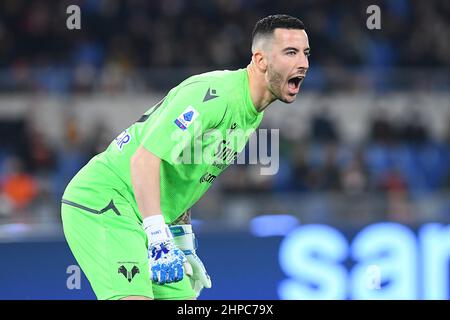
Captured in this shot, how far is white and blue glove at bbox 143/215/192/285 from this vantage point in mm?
4930

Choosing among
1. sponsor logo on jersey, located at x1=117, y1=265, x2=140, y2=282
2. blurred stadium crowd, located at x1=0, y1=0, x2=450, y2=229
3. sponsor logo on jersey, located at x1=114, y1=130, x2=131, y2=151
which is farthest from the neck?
blurred stadium crowd, located at x1=0, y1=0, x2=450, y2=229

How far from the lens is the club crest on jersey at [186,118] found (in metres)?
5.12

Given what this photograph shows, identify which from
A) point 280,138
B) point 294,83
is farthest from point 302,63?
point 280,138

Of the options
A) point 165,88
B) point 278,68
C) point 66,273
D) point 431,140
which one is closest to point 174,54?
point 165,88

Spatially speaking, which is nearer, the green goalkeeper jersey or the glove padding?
the glove padding

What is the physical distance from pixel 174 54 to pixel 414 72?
3.56 m

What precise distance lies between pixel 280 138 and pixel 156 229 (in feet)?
23.4

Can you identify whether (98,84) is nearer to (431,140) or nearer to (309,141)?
(309,141)

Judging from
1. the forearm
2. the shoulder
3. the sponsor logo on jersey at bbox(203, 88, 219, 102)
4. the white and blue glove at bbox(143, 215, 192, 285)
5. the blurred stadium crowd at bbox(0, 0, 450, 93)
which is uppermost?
the blurred stadium crowd at bbox(0, 0, 450, 93)

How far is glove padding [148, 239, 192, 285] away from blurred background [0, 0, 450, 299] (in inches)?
193

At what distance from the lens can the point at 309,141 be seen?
40.5 feet

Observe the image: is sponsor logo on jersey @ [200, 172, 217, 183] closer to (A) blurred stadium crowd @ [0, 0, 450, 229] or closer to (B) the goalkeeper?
(B) the goalkeeper

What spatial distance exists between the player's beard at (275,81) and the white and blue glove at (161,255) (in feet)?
3.43

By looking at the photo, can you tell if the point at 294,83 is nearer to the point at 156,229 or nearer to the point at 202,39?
the point at 156,229
